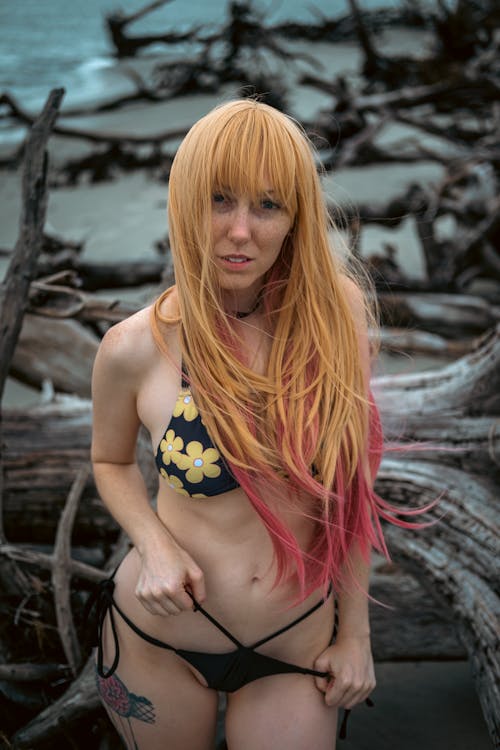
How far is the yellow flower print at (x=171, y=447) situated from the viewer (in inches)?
63.3

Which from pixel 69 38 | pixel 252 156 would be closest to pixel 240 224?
pixel 252 156

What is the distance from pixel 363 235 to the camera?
6.72 metres

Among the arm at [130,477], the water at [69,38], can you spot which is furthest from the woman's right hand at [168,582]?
the water at [69,38]

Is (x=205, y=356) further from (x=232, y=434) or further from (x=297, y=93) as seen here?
(x=297, y=93)

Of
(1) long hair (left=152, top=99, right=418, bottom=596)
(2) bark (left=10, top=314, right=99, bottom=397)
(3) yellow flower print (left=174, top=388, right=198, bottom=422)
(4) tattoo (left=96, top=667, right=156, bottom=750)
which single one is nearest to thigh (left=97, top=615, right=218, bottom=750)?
(4) tattoo (left=96, top=667, right=156, bottom=750)

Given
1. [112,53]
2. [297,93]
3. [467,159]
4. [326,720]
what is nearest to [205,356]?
[326,720]

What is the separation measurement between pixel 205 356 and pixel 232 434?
0.18m

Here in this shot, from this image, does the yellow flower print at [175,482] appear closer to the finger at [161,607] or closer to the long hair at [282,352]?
the long hair at [282,352]

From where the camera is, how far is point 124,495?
184 centimetres

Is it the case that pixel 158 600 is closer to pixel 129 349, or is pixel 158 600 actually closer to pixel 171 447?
pixel 171 447

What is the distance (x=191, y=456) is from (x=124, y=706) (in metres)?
0.71

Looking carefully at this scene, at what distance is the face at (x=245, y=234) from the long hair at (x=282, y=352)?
0.08ft

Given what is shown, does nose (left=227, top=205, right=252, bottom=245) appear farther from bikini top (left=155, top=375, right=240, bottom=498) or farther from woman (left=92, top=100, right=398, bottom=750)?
bikini top (left=155, top=375, right=240, bottom=498)

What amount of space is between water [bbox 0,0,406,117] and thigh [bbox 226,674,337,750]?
8540 millimetres
